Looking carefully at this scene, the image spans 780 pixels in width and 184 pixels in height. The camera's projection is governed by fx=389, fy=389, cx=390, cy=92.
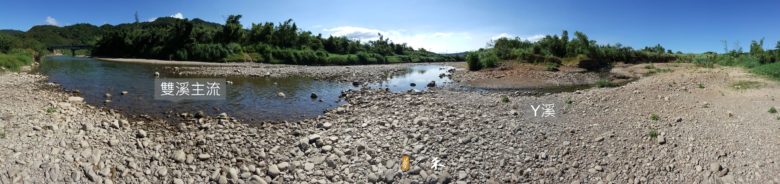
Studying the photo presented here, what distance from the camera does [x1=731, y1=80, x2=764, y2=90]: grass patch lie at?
16.0m

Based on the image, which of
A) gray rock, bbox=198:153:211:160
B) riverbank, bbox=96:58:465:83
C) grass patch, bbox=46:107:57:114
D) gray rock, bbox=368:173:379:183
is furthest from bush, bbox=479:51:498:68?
grass patch, bbox=46:107:57:114

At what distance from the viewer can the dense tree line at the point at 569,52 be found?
35.3 m

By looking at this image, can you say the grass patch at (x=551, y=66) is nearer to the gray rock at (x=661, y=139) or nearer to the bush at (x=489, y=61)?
the bush at (x=489, y=61)

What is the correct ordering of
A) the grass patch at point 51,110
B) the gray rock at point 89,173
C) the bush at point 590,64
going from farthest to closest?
the bush at point 590,64 → the grass patch at point 51,110 → the gray rock at point 89,173

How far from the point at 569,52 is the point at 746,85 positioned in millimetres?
21407

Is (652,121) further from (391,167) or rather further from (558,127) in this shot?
(391,167)

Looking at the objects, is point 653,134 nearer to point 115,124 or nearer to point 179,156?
point 179,156

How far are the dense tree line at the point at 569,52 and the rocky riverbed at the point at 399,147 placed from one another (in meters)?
23.9

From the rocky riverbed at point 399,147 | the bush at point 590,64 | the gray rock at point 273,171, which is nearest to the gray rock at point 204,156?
the rocky riverbed at point 399,147

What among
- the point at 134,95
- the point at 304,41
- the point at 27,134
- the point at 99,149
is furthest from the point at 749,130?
the point at 304,41

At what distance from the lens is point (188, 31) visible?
61594mm

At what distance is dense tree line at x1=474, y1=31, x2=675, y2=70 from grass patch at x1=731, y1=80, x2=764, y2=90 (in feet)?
54.5

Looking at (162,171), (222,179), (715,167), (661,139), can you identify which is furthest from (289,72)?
(715,167)

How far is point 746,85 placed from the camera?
1647cm
